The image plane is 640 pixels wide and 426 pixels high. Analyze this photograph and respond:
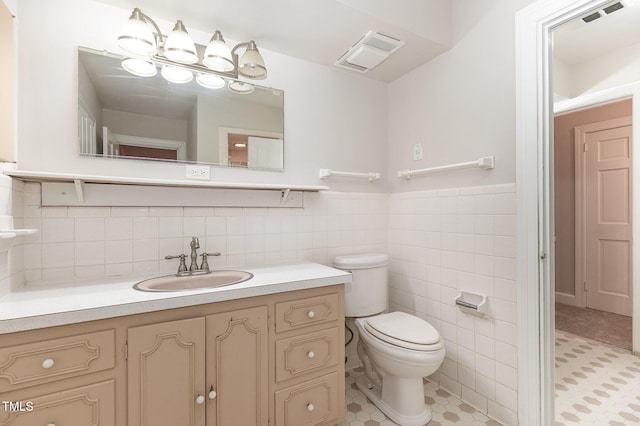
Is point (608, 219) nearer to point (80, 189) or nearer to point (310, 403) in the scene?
point (310, 403)

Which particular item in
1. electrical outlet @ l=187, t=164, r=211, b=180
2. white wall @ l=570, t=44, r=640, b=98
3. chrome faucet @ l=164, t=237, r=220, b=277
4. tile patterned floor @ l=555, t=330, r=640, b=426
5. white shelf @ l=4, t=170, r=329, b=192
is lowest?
tile patterned floor @ l=555, t=330, r=640, b=426

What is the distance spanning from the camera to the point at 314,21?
1.60 metres

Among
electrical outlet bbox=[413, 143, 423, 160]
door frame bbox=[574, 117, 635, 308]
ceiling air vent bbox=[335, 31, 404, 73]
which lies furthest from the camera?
door frame bbox=[574, 117, 635, 308]

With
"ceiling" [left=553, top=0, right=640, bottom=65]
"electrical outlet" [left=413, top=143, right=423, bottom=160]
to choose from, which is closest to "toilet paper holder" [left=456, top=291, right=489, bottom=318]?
"electrical outlet" [left=413, top=143, right=423, bottom=160]

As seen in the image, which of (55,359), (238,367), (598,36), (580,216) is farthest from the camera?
(580,216)

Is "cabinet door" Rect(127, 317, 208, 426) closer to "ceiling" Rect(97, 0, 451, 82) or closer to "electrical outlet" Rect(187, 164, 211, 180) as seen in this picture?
"electrical outlet" Rect(187, 164, 211, 180)

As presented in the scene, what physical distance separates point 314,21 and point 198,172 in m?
1.03

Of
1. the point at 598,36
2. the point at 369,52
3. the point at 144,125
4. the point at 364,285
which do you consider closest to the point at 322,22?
the point at 369,52

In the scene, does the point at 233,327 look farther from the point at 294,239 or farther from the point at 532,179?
the point at 532,179

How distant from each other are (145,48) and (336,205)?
1.38m

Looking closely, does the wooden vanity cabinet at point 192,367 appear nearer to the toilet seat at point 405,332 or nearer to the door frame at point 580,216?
the toilet seat at point 405,332

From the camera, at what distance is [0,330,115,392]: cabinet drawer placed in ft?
2.93

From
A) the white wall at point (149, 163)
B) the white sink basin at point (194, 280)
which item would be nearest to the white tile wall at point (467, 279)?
the white wall at point (149, 163)

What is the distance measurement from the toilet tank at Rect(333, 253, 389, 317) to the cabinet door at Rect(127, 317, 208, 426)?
3.21 feet
